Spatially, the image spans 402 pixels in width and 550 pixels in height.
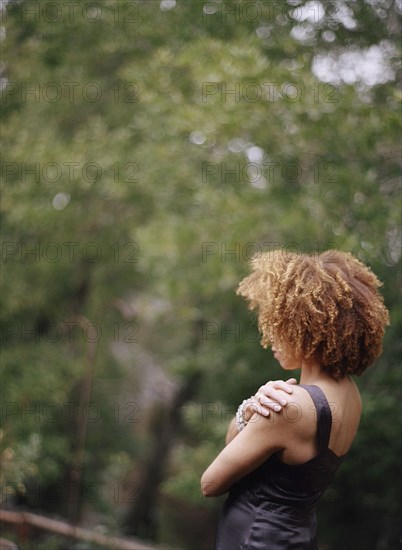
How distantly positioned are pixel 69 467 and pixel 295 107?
210 inches

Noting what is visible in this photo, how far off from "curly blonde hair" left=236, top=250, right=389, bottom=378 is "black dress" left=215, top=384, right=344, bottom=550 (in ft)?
0.47

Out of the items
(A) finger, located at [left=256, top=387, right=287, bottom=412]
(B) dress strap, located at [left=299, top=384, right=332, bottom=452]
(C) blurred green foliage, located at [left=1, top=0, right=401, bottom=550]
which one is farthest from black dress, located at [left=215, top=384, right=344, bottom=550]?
(C) blurred green foliage, located at [left=1, top=0, right=401, bottom=550]

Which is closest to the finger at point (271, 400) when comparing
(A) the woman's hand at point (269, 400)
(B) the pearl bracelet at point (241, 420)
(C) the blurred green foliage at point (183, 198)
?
(A) the woman's hand at point (269, 400)

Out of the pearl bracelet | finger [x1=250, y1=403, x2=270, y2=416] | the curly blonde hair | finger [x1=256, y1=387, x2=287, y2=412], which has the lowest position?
the pearl bracelet

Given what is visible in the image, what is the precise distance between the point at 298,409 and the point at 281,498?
30cm

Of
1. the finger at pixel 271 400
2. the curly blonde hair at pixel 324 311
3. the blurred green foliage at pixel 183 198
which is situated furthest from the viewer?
the blurred green foliage at pixel 183 198

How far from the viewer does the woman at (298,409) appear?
1688 millimetres

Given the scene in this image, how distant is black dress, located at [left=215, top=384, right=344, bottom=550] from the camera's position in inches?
67.9

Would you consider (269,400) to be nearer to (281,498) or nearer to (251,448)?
(251,448)

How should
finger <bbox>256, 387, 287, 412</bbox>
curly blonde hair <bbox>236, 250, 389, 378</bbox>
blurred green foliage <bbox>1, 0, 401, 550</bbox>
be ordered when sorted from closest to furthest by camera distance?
1. finger <bbox>256, 387, 287, 412</bbox>
2. curly blonde hair <bbox>236, 250, 389, 378</bbox>
3. blurred green foliage <bbox>1, 0, 401, 550</bbox>

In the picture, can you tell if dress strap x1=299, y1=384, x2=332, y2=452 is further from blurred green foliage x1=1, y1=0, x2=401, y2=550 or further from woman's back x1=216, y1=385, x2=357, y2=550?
blurred green foliage x1=1, y1=0, x2=401, y2=550

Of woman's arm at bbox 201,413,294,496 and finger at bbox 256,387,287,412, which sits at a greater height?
finger at bbox 256,387,287,412

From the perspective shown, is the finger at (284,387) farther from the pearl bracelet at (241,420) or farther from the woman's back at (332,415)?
the pearl bracelet at (241,420)

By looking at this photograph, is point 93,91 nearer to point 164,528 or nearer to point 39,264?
point 39,264
